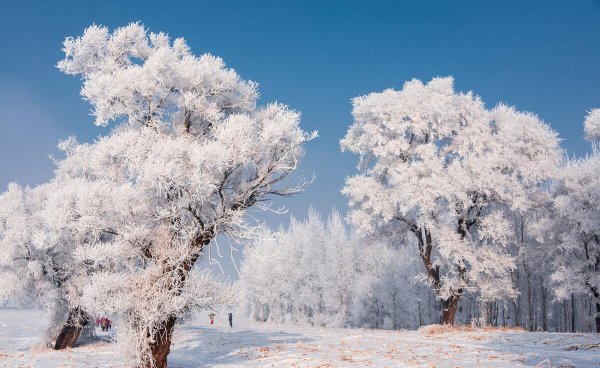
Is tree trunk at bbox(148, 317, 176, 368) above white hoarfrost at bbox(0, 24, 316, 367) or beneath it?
beneath

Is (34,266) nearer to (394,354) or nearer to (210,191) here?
(210,191)

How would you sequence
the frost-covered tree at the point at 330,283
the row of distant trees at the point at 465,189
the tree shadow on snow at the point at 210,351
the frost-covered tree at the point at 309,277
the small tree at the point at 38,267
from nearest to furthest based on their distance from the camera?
the tree shadow on snow at the point at 210,351
the small tree at the point at 38,267
the row of distant trees at the point at 465,189
the frost-covered tree at the point at 330,283
the frost-covered tree at the point at 309,277

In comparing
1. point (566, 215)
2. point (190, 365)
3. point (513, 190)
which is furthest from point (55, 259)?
point (566, 215)

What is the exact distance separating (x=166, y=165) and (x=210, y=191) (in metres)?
1.37

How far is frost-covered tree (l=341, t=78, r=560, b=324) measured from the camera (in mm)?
25797

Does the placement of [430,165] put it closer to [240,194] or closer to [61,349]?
[240,194]

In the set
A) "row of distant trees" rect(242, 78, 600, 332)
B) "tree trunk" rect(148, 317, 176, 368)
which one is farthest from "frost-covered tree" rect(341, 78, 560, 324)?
"tree trunk" rect(148, 317, 176, 368)

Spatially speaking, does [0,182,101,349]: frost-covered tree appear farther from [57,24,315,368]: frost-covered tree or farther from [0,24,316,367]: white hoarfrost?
[57,24,315,368]: frost-covered tree

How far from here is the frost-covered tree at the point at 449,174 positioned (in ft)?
84.6

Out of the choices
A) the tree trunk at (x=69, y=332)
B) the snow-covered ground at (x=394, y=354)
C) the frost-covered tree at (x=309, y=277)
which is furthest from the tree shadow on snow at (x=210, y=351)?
the frost-covered tree at (x=309, y=277)

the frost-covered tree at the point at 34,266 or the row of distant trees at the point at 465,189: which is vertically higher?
the row of distant trees at the point at 465,189

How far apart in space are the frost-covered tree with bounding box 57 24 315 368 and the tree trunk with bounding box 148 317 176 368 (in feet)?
0.10

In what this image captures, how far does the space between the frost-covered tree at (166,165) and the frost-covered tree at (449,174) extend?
1212 centimetres

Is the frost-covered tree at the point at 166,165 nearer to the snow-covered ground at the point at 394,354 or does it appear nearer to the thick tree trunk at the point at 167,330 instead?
the thick tree trunk at the point at 167,330
